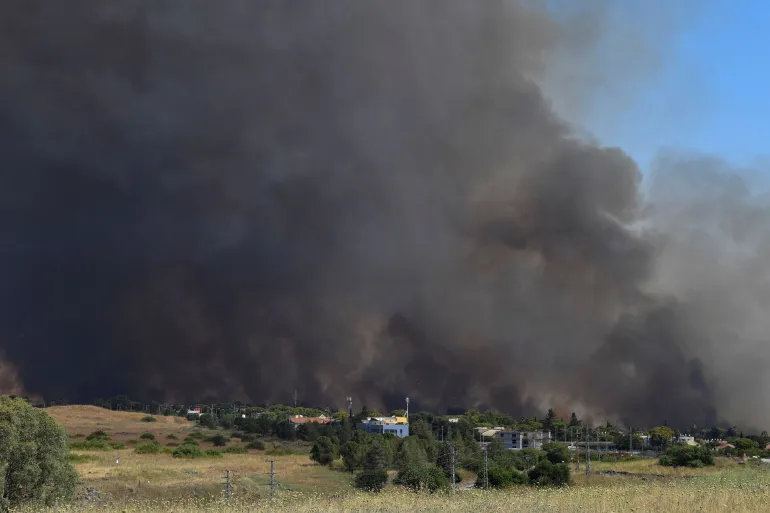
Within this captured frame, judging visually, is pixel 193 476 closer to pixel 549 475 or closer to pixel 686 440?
pixel 549 475

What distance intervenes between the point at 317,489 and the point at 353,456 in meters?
24.6

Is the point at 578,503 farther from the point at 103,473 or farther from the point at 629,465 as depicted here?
the point at 629,465

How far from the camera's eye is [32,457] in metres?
28.4

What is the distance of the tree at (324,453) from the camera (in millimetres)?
77625

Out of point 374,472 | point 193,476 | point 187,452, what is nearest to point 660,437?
point 187,452

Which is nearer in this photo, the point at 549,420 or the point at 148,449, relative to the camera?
the point at 148,449

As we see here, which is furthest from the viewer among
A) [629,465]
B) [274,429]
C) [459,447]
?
[274,429]

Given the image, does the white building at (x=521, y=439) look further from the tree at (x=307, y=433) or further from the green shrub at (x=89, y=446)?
the green shrub at (x=89, y=446)

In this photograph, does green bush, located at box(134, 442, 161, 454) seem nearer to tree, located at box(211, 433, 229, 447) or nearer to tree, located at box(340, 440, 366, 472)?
tree, located at box(211, 433, 229, 447)

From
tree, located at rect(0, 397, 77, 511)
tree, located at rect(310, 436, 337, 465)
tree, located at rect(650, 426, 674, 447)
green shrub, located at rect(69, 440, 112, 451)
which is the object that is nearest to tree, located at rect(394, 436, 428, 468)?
tree, located at rect(310, 436, 337, 465)

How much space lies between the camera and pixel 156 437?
99.3m

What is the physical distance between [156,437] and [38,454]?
74425 millimetres

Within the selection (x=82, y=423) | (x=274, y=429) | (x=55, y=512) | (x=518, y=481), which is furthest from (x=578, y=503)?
(x=82, y=423)

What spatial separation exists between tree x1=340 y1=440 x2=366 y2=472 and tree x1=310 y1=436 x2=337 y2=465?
4.31 feet
